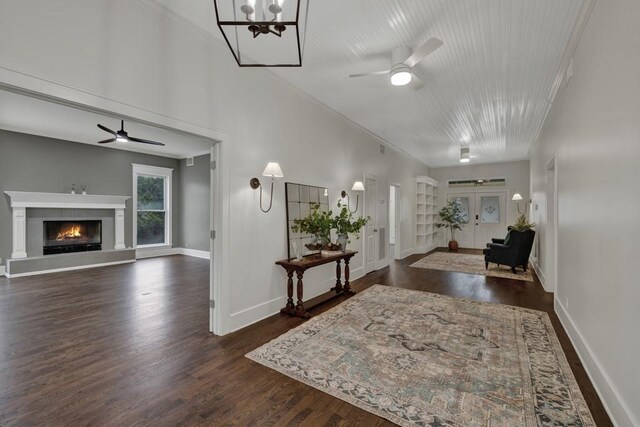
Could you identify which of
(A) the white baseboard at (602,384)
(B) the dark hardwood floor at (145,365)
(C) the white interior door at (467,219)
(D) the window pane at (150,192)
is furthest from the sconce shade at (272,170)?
(C) the white interior door at (467,219)

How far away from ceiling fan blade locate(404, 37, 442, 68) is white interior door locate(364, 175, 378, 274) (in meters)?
3.16

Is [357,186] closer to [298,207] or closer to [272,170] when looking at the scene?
[298,207]

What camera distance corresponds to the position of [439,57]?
10.6 feet

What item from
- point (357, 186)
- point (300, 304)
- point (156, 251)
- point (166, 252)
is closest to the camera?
point (300, 304)

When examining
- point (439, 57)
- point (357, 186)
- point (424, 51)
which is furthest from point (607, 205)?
point (357, 186)

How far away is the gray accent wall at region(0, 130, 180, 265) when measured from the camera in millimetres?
5691

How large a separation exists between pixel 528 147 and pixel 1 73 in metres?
9.73

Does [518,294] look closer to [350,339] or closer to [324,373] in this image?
[350,339]

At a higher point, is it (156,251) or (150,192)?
(150,192)

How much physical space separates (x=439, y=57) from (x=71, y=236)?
8.34 metres

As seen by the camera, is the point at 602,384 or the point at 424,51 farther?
the point at 424,51

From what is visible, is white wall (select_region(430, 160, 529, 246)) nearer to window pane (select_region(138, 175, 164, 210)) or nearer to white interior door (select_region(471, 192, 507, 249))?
white interior door (select_region(471, 192, 507, 249))

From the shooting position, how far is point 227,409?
1.93 metres

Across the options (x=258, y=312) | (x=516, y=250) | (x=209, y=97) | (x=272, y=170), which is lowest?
(x=258, y=312)
